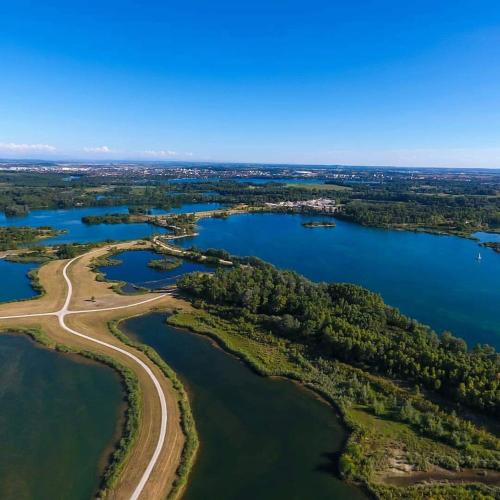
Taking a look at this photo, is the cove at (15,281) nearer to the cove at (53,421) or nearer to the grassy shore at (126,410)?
the grassy shore at (126,410)

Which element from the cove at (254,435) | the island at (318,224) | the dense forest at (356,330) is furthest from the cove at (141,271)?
the island at (318,224)

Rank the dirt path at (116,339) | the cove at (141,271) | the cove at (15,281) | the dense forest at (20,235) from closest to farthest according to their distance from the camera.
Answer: the dirt path at (116,339)
the cove at (15,281)
the cove at (141,271)
the dense forest at (20,235)

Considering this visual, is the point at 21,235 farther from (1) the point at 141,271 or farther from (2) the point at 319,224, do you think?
(2) the point at 319,224

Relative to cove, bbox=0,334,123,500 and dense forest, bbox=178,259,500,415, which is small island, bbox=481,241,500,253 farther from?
cove, bbox=0,334,123,500

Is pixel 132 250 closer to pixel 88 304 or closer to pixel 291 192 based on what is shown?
pixel 88 304

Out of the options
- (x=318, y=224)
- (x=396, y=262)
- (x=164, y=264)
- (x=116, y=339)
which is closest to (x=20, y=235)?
(x=164, y=264)
